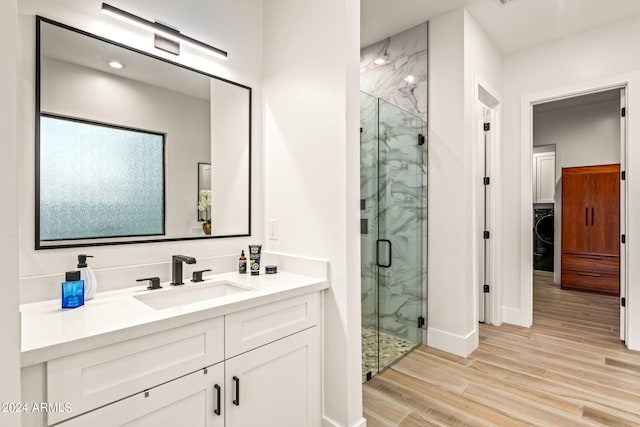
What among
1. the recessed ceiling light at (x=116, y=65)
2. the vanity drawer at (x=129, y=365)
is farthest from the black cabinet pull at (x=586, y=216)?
the recessed ceiling light at (x=116, y=65)

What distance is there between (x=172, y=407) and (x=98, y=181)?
1.06 metres

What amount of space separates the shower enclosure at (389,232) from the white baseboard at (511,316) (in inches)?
49.9

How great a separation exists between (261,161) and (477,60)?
2289 millimetres

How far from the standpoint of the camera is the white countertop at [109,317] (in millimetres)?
969

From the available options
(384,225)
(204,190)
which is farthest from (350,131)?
(384,225)

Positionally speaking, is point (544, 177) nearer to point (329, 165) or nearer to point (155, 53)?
point (329, 165)

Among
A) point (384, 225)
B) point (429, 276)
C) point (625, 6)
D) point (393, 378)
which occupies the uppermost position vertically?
point (625, 6)

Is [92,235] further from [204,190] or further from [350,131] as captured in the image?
[350,131]

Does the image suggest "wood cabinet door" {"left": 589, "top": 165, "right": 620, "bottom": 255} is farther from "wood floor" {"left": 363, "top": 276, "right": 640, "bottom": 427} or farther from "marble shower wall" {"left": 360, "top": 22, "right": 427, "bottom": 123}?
"marble shower wall" {"left": 360, "top": 22, "right": 427, "bottom": 123}

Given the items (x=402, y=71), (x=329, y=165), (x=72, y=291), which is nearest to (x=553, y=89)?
(x=402, y=71)

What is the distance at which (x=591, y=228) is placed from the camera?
5.05 meters

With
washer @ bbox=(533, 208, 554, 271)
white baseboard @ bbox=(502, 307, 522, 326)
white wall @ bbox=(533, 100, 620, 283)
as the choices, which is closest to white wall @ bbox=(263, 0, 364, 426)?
white baseboard @ bbox=(502, 307, 522, 326)

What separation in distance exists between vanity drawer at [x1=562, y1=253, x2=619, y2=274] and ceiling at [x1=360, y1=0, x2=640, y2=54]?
11.4ft

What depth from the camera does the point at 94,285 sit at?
143 centimetres
